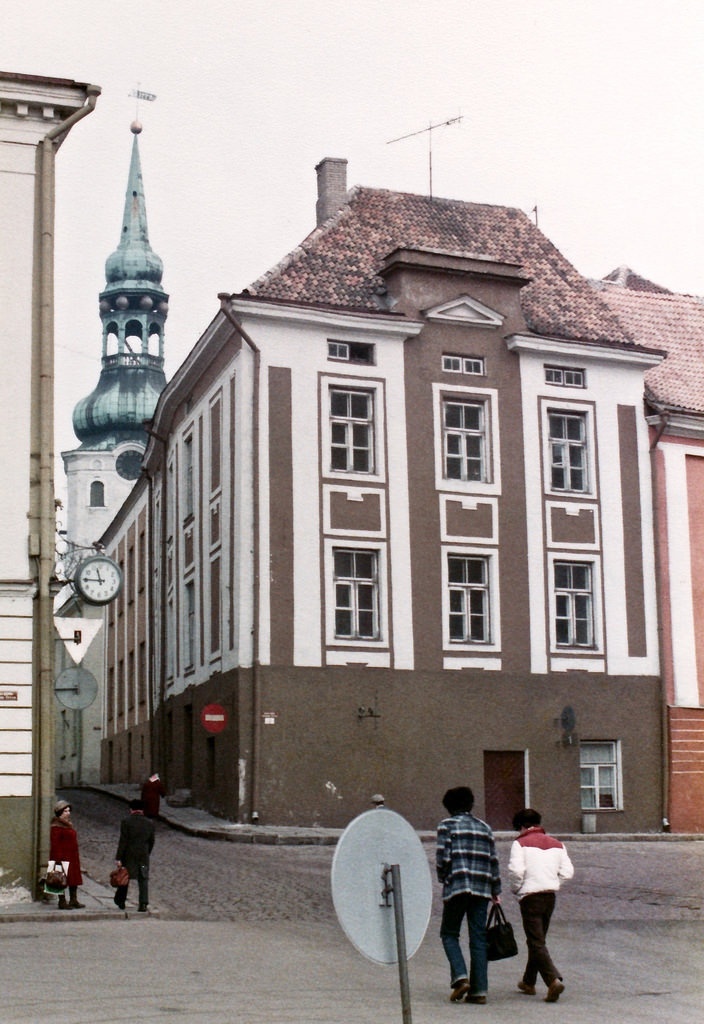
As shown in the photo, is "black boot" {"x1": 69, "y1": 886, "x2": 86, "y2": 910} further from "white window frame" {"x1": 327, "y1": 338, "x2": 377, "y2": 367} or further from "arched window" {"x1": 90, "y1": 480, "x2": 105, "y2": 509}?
"arched window" {"x1": 90, "y1": 480, "x2": 105, "y2": 509}

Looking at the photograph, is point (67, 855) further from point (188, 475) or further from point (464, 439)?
point (188, 475)

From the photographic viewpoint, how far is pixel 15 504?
20.0m

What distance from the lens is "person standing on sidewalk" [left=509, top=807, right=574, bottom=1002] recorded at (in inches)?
485

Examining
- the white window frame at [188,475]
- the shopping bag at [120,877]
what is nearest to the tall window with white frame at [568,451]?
the white window frame at [188,475]

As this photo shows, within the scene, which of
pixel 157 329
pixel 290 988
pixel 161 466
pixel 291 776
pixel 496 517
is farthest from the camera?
pixel 157 329

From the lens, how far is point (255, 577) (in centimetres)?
3219

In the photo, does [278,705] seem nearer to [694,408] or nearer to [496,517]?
[496,517]

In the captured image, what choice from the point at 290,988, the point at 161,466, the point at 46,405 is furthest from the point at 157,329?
the point at 290,988

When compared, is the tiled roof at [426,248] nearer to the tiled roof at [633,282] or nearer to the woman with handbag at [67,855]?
the tiled roof at [633,282]

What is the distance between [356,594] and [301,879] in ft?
37.9

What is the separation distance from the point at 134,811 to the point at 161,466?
79.8 feet

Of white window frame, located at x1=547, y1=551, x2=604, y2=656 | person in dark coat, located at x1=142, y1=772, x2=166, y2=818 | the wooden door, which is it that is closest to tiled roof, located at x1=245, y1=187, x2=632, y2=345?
white window frame, located at x1=547, y1=551, x2=604, y2=656

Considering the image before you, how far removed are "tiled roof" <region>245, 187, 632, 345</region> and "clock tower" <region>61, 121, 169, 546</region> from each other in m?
44.6

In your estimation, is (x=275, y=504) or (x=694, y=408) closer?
(x=275, y=504)
